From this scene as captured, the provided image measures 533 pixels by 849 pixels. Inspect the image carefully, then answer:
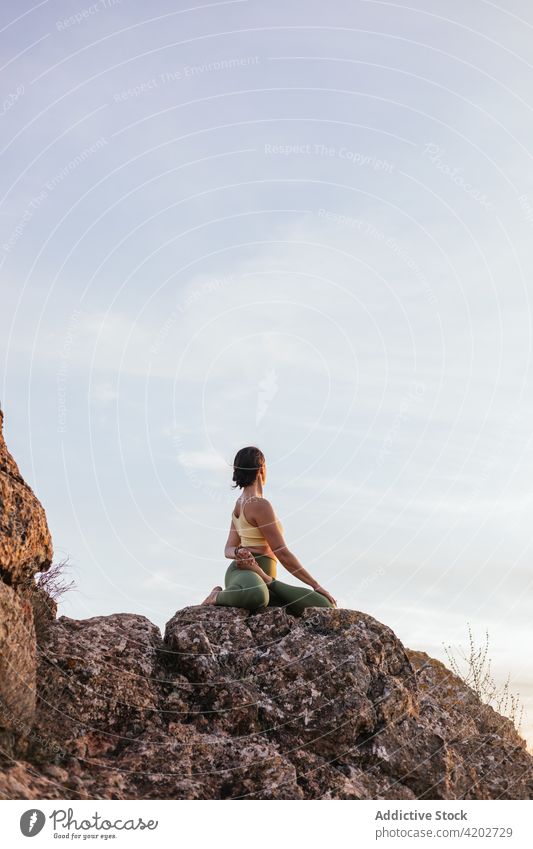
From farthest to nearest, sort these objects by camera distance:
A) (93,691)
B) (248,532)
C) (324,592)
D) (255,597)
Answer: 1. (248,532)
2. (324,592)
3. (255,597)
4. (93,691)

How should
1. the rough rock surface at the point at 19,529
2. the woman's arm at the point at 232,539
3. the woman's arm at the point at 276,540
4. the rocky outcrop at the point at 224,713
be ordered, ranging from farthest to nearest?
the woman's arm at the point at 232,539 → the woman's arm at the point at 276,540 → the rough rock surface at the point at 19,529 → the rocky outcrop at the point at 224,713

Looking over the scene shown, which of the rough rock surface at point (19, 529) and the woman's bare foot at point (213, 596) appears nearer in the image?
the rough rock surface at point (19, 529)

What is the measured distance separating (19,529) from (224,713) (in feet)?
9.66

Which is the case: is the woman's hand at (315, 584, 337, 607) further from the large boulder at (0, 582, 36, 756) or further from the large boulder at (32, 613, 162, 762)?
the large boulder at (0, 582, 36, 756)

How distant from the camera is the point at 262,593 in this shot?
10.2 metres

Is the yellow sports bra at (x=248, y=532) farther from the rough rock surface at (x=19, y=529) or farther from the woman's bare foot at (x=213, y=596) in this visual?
the rough rock surface at (x=19, y=529)

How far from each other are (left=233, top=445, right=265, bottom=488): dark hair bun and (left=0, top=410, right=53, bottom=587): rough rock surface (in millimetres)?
2913

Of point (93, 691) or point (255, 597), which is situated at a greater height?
point (255, 597)

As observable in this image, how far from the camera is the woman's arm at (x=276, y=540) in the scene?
10.5 metres

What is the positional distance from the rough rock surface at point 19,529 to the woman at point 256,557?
8.17ft

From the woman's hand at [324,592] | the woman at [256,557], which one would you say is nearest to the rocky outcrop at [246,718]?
the woman at [256,557]

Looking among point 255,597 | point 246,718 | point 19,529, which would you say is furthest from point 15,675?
point 255,597

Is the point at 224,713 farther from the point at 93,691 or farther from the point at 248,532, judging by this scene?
the point at 248,532

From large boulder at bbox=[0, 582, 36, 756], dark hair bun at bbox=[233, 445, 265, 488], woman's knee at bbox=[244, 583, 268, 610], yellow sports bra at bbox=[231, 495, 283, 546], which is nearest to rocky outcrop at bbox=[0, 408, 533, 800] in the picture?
large boulder at bbox=[0, 582, 36, 756]
